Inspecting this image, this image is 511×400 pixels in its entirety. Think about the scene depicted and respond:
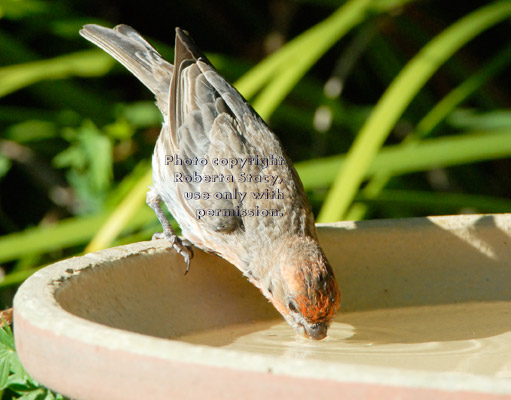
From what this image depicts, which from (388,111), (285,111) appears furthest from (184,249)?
(285,111)

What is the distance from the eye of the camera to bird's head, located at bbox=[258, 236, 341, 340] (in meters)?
2.36

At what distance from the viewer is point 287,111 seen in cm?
473

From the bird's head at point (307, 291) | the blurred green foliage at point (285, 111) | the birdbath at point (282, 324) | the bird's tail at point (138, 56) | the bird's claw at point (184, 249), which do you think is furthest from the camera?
the bird's tail at point (138, 56)

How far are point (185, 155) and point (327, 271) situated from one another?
3.56ft

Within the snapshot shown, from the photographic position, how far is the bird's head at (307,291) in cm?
236

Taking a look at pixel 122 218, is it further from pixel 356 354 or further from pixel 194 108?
pixel 356 354

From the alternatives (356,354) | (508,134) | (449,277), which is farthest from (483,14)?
(356,354)

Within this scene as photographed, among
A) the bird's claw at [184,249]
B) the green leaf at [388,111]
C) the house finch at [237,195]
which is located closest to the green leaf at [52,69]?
the house finch at [237,195]

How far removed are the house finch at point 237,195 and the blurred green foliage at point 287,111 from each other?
0.91 feet

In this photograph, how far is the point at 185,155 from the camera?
3266 millimetres

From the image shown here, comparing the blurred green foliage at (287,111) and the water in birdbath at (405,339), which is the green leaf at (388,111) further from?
the water in birdbath at (405,339)

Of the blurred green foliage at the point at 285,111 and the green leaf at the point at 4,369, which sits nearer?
the green leaf at the point at 4,369

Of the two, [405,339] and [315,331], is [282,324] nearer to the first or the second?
[315,331]

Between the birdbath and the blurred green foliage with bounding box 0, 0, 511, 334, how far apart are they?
749 millimetres
